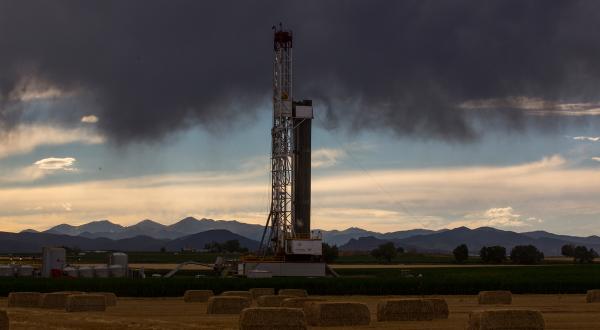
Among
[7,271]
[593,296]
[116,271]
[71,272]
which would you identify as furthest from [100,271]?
[593,296]

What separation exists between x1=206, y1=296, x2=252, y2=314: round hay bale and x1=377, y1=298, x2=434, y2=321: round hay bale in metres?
7.54

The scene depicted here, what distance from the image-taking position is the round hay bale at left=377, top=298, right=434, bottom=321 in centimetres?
3672

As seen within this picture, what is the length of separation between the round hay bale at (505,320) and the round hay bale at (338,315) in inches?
240

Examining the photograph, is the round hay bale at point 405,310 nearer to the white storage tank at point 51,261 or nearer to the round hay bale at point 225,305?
the round hay bale at point 225,305

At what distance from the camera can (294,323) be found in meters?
28.3

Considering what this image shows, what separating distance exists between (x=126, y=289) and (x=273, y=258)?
28884 mm

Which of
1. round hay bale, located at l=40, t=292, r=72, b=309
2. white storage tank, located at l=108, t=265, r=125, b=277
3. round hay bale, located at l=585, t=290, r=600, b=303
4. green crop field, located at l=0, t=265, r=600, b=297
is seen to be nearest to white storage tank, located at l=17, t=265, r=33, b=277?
white storage tank, located at l=108, t=265, r=125, b=277

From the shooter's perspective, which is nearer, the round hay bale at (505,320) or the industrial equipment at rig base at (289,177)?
the round hay bale at (505,320)

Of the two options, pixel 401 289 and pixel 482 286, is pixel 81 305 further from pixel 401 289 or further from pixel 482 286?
pixel 482 286

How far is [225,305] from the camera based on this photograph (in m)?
41.7

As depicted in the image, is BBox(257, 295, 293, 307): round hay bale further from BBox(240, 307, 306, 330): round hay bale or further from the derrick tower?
the derrick tower

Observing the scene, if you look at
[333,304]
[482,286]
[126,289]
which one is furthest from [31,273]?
[333,304]

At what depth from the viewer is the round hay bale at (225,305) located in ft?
136

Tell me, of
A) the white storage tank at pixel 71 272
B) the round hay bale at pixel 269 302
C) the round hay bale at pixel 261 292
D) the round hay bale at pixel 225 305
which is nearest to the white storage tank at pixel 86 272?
the white storage tank at pixel 71 272
